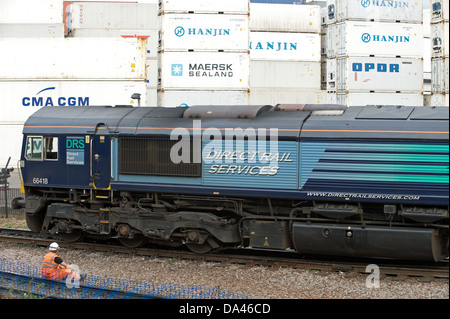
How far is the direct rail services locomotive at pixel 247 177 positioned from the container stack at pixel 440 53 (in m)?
17.9

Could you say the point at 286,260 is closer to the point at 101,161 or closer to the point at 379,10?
the point at 101,161

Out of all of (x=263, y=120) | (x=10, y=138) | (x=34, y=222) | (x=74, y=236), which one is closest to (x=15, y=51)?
(x=10, y=138)

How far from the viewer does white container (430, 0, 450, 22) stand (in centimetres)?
2850

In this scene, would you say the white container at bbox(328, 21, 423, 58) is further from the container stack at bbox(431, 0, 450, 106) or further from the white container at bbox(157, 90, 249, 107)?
the white container at bbox(157, 90, 249, 107)

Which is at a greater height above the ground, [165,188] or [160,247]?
[165,188]

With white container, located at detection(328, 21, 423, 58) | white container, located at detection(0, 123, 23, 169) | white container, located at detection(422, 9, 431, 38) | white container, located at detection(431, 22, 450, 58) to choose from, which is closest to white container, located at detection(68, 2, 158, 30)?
white container, located at detection(0, 123, 23, 169)

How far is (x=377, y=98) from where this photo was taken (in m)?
28.2

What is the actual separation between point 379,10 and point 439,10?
3.36 meters

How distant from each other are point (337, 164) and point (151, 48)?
2266cm

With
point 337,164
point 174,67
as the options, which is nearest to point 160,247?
point 337,164

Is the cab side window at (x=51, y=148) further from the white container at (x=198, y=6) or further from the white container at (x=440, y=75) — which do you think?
the white container at (x=440, y=75)

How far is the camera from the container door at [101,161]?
14023mm

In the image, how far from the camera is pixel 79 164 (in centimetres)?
1434
